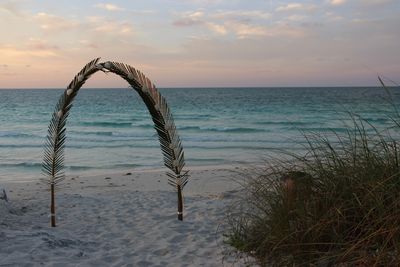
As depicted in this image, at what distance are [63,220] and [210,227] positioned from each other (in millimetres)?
2451

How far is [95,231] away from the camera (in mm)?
6348

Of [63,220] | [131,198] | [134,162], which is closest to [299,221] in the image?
[63,220]

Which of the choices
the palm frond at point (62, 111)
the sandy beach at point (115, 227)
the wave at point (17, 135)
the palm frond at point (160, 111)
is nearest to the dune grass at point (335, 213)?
the sandy beach at point (115, 227)

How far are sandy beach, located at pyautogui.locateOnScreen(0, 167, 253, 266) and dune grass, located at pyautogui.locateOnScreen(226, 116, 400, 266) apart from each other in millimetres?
609

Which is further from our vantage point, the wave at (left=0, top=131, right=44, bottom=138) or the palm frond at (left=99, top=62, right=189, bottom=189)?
the wave at (left=0, top=131, right=44, bottom=138)

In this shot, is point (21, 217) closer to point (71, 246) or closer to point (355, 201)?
point (71, 246)

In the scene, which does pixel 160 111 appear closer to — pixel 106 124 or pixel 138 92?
pixel 138 92

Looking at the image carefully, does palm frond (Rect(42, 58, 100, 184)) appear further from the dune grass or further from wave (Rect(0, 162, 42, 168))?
wave (Rect(0, 162, 42, 168))

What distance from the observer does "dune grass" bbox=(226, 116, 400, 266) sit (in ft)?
11.0

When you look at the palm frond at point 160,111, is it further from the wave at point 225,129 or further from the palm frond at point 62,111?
the wave at point 225,129

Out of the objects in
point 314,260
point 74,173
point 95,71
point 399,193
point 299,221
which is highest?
point 95,71

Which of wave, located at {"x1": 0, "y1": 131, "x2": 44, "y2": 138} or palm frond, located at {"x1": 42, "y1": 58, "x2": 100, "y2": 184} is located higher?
palm frond, located at {"x1": 42, "y1": 58, "x2": 100, "y2": 184}

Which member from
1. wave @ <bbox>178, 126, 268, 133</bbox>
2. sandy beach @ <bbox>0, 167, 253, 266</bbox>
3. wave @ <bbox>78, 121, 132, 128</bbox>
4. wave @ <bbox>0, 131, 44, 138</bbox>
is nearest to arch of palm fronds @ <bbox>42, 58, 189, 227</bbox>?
sandy beach @ <bbox>0, 167, 253, 266</bbox>

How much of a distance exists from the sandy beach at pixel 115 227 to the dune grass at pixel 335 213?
61 cm
